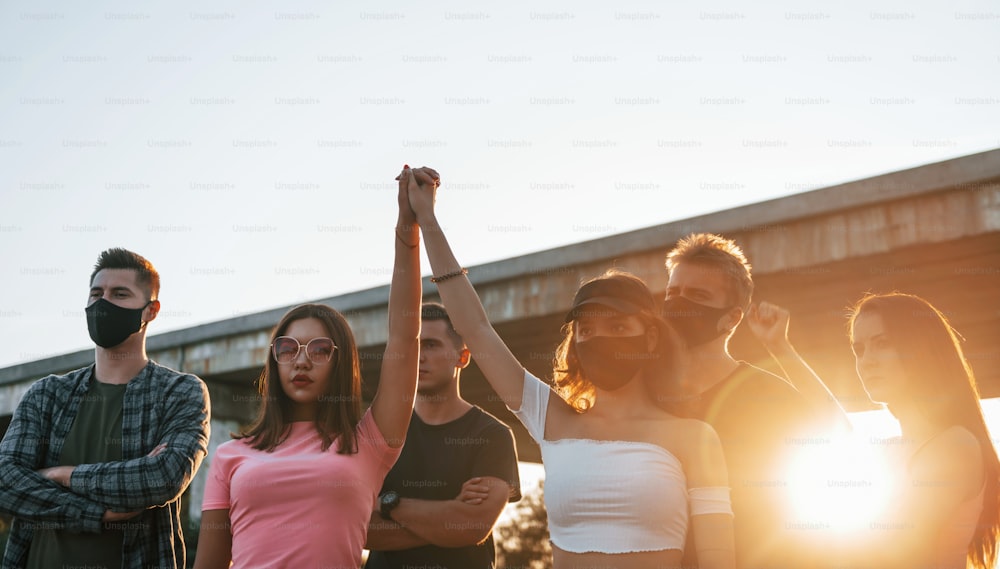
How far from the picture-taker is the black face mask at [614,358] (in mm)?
3492

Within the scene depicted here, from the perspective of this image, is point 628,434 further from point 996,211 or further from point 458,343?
point 996,211

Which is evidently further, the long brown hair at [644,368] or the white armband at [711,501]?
the long brown hair at [644,368]

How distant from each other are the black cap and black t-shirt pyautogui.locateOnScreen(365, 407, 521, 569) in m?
1.11

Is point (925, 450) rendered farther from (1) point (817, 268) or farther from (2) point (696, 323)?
(1) point (817, 268)

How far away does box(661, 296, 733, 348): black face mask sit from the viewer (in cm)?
408

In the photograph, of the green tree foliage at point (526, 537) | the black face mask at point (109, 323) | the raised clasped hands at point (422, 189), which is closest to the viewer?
the raised clasped hands at point (422, 189)

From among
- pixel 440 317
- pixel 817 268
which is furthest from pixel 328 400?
pixel 817 268

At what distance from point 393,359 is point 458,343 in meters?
1.20

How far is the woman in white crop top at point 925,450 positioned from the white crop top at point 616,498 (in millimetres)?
943

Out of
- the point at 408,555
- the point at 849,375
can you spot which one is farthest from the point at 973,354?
the point at 408,555

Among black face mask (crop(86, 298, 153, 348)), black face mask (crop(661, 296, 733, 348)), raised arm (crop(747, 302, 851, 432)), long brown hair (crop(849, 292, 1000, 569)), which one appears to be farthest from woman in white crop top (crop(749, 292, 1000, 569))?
black face mask (crop(86, 298, 153, 348))

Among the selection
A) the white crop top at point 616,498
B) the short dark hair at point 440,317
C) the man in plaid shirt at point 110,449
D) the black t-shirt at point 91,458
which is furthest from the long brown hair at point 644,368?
the black t-shirt at point 91,458

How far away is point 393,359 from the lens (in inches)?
145

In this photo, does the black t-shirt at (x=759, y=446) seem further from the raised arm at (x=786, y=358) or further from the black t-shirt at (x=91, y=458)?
→ the black t-shirt at (x=91, y=458)
